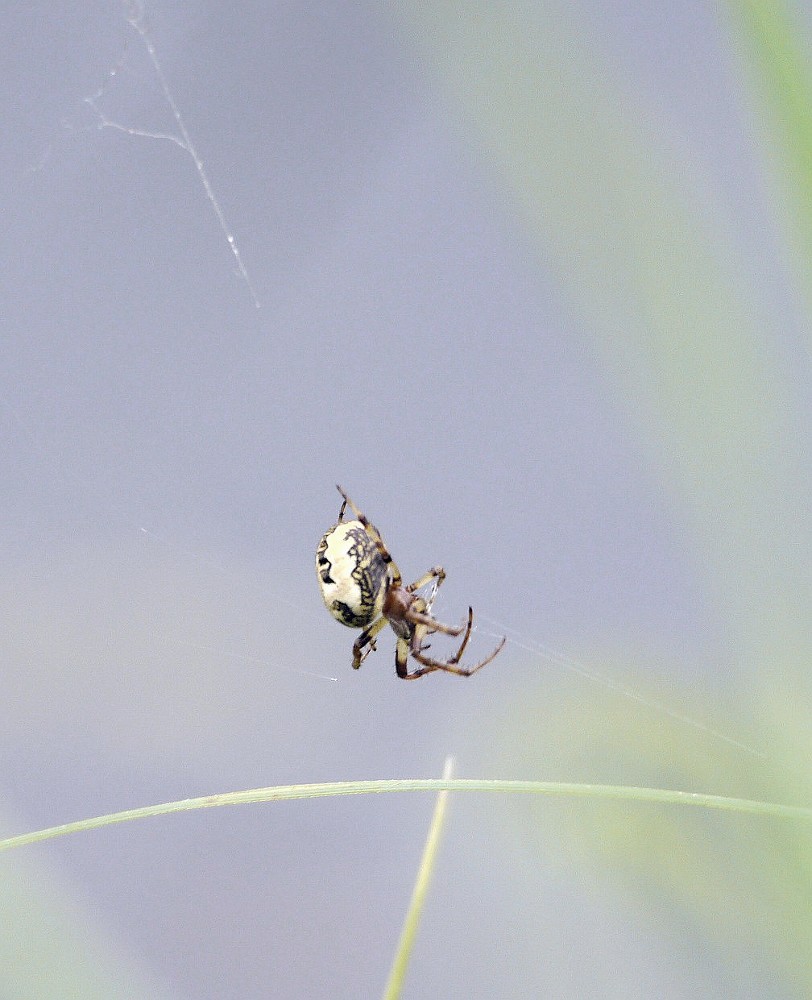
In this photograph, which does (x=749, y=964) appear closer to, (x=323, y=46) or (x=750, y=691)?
(x=750, y=691)

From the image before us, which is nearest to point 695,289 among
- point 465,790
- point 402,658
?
point 465,790

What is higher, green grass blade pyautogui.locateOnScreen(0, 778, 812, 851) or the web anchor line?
the web anchor line

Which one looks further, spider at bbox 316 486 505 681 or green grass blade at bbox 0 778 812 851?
spider at bbox 316 486 505 681

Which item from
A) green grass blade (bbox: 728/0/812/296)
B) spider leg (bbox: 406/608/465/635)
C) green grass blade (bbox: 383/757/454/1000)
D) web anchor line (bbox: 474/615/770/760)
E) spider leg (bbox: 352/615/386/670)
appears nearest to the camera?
green grass blade (bbox: 728/0/812/296)

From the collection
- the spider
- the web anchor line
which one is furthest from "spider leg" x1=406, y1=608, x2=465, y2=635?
the web anchor line

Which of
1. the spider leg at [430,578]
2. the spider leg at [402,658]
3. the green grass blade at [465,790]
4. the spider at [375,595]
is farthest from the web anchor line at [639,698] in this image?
the spider leg at [402,658]

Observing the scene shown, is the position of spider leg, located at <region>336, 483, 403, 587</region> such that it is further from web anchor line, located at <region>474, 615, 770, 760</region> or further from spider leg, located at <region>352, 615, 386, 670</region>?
web anchor line, located at <region>474, 615, 770, 760</region>

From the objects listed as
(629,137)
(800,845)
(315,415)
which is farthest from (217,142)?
(800,845)

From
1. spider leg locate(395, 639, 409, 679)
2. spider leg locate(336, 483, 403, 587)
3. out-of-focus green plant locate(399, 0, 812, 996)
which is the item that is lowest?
spider leg locate(395, 639, 409, 679)
